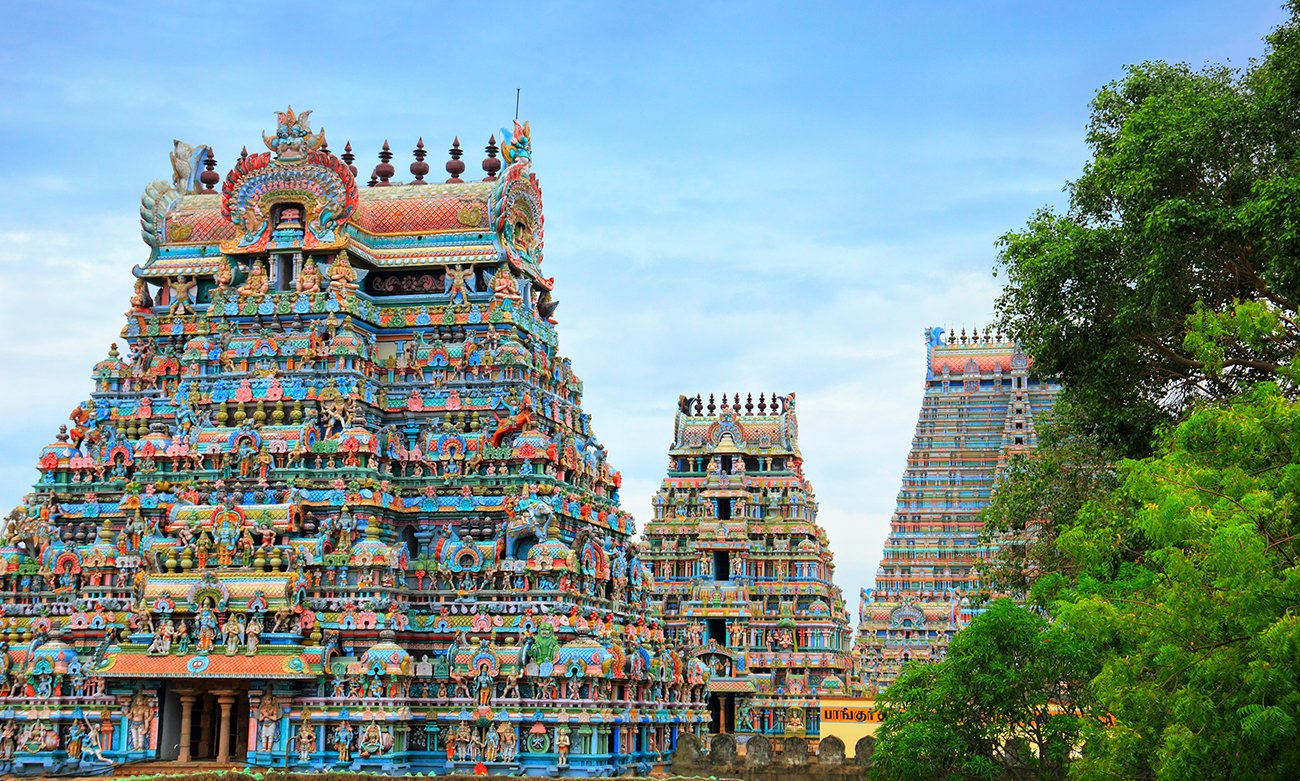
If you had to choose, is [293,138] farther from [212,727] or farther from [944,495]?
[944,495]

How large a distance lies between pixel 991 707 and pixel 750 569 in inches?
1577

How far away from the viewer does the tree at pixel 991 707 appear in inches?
1208

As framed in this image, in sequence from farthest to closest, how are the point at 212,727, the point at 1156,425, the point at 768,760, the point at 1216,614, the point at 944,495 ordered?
the point at 944,495, the point at 212,727, the point at 768,760, the point at 1156,425, the point at 1216,614

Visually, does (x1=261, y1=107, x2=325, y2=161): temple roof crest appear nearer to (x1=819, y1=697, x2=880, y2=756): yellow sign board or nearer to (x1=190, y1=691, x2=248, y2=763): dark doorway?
(x1=190, y1=691, x2=248, y2=763): dark doorway

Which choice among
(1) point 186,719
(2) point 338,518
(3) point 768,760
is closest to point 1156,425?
(3) point 768,760

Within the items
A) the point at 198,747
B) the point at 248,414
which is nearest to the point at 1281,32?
the point at 248,414

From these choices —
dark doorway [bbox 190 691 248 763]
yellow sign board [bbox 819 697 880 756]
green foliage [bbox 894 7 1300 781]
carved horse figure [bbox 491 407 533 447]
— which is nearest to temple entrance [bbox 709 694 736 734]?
yellow sign board [bbox 819 697 880 756]

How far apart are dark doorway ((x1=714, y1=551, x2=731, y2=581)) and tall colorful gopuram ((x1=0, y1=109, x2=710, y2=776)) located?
2048 cm

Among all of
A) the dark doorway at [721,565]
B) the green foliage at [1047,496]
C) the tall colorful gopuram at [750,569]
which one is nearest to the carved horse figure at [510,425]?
the green foliage at [1047,496]

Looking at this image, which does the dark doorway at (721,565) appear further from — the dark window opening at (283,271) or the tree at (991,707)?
the tree at (991,707)

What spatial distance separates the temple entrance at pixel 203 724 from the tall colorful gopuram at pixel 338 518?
0.09 m

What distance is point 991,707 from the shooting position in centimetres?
3098

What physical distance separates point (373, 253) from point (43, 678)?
580 inches

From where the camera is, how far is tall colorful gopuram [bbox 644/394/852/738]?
225 feet
